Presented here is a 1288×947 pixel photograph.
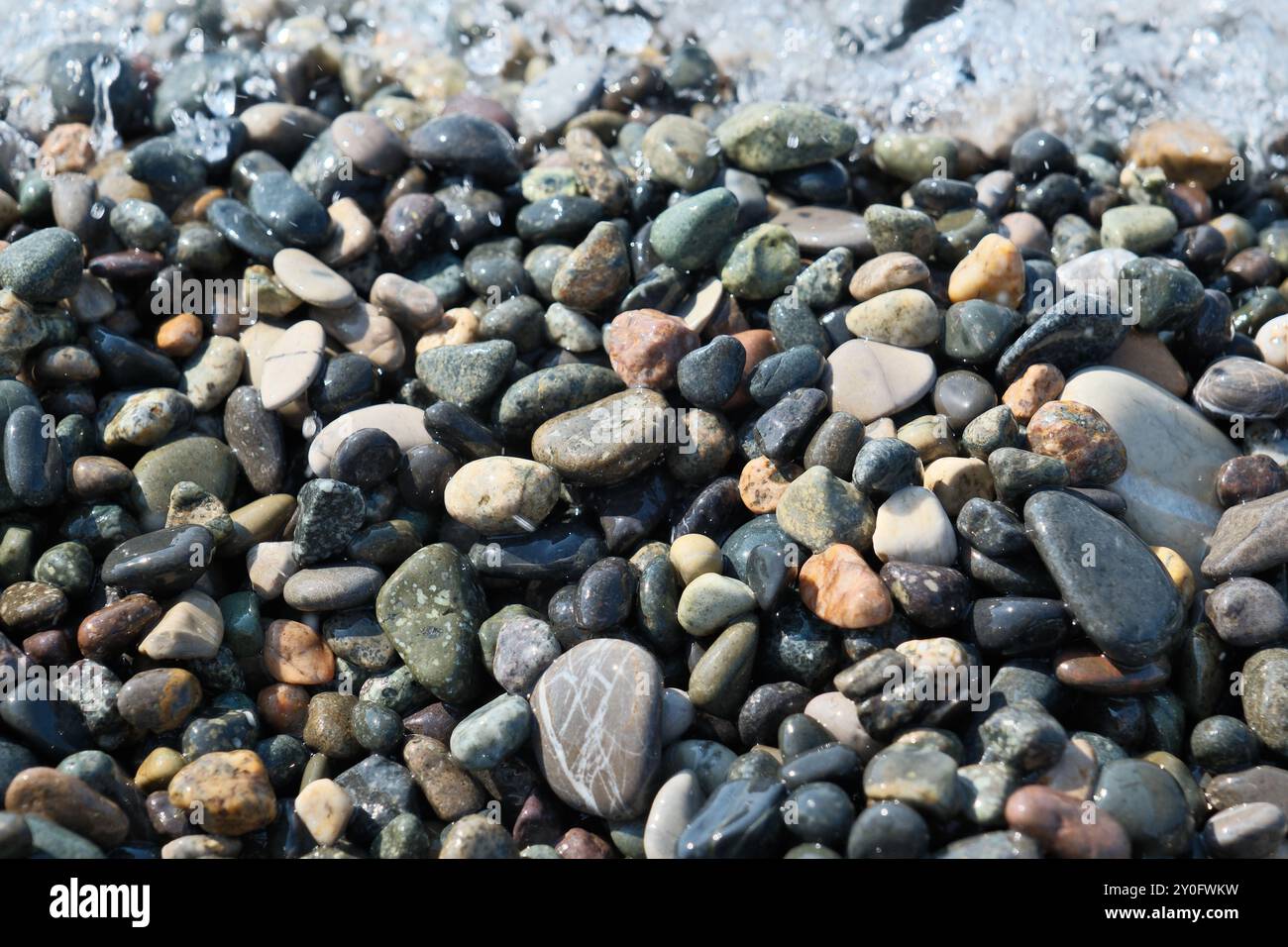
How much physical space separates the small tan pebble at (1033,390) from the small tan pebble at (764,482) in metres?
0.92

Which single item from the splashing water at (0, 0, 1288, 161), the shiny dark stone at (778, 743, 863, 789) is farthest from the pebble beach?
the splashing water at (0, 0, 1288, 161)

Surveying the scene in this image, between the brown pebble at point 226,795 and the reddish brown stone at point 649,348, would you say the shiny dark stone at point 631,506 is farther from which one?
the brown pebble at point 226,795

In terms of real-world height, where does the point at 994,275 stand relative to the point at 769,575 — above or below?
above

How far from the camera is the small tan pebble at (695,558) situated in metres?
3.71

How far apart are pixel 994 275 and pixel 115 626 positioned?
3733 mm

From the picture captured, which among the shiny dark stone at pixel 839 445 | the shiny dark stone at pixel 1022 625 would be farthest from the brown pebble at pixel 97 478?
the shiny dark stone at pixel 1022 625

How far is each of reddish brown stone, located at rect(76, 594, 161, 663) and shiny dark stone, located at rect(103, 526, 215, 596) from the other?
7 centimetres

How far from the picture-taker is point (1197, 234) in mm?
4840

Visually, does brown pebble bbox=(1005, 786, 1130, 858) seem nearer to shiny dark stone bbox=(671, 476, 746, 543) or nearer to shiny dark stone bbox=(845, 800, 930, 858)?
shiny dark stone bbox=(845, 800, 930, 858)

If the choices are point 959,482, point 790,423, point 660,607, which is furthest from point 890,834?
point 790,423

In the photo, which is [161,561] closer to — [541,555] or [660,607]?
[541,555]

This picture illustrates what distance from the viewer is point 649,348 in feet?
13.6

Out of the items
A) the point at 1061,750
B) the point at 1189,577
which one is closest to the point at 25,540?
the point at 1061,750
